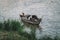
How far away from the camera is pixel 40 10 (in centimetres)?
630

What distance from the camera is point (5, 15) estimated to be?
19.4ft

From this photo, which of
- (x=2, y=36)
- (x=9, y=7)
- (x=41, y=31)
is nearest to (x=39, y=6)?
(x=9, y=7)

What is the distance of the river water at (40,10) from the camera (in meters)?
5.57

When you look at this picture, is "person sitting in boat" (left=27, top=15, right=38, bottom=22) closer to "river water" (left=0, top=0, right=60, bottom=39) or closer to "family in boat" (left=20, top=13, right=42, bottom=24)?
"family in boat" (left=20, top=13, right=42, bottom=24)

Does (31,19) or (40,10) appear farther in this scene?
(40,10)

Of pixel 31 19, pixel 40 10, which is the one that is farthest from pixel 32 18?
pixel 40 10

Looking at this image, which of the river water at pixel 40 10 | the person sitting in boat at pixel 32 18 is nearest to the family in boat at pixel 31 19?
the person sitting in boat at pixel 32 18

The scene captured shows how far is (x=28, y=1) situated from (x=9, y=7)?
1.74ft

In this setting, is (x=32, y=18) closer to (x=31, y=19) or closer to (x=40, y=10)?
(x=31, y=19)

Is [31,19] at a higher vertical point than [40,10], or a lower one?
lower

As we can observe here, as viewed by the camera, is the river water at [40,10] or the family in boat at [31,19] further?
the family in boat at [31,19]

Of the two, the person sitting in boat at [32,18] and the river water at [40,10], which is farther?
the person sitting in boat at [32,18]

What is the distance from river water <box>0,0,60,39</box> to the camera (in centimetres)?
557

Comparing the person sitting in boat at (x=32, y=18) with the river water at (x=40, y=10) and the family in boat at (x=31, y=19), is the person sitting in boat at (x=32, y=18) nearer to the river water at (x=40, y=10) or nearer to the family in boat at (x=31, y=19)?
the family in boat at (x=31, y=19)
